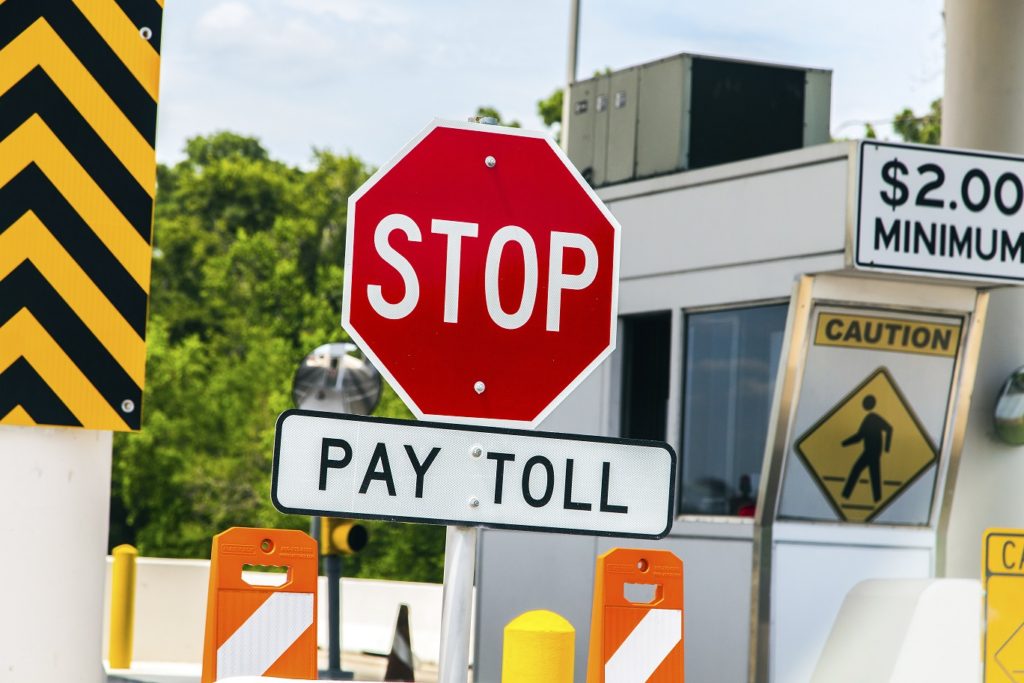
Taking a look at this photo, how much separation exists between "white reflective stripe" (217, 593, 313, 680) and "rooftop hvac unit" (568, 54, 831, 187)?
18.0 feet

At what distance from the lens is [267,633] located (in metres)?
6.10

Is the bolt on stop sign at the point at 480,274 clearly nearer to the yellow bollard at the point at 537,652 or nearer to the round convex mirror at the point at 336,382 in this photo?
the yellow bollard at the point at 537,652

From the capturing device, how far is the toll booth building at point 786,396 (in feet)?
30.3

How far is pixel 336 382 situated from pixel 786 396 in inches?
269

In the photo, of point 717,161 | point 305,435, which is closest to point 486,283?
point 305,435

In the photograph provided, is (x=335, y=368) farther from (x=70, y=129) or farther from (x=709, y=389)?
(x=70, y=129)

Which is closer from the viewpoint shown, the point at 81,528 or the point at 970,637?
the point at 81,528

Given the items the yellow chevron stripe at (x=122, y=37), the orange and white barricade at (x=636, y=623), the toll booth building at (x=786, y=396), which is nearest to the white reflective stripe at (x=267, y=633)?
the orange and white barricade at (x=636, y=623)

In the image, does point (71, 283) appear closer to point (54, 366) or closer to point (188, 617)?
point (54, 366)

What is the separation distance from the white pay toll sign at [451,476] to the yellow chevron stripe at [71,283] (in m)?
0.36

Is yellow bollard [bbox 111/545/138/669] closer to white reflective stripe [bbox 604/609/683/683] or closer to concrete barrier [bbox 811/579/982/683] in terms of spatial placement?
concrete barrier [bbox 811/579/982/683]

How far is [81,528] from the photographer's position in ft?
10.9

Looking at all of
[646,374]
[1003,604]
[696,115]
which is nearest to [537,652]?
[1003,604]

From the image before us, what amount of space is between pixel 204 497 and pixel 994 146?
40967 millimetres
